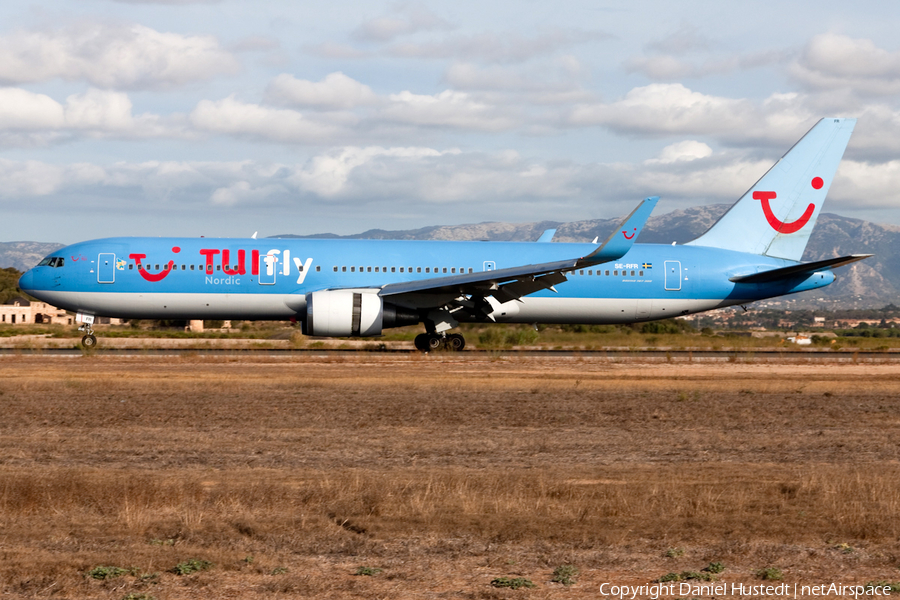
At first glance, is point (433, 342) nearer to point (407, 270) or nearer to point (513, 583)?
point (407, 270)

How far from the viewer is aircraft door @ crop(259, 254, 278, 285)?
29.5m

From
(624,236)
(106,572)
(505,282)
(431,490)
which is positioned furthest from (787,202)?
(106,572)

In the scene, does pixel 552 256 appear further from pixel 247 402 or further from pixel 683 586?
pixel 683 586

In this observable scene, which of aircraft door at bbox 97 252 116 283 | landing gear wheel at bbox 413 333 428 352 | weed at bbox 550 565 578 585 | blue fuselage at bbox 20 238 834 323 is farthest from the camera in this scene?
landing gear wheel at bbox 413 333 428 352

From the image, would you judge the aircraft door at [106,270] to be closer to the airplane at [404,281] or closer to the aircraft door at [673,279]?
the airplane at [404,281]

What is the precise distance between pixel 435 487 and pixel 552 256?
22.3m

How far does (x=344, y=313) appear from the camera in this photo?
27.7m

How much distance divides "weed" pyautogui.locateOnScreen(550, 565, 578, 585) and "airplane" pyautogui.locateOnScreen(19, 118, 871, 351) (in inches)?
782

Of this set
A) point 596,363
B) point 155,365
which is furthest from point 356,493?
point 596,363

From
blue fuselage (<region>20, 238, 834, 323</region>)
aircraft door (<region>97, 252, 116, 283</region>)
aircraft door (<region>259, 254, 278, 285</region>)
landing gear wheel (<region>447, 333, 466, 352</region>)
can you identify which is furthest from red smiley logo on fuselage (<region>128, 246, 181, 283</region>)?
landing gear wheel (<region>447, 333, 466, 352</region>)

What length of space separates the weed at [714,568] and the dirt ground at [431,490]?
0.04 meters

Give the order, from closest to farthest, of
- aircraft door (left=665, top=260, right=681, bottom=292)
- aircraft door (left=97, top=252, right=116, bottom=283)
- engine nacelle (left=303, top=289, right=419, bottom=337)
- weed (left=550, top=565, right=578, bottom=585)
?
weed (left=550, top=565, right=578, bottom=585) → engine nacelle (left=303, top=289, right=419, bottom=337) → aircraft door (left=97, top=252, right=116, bottom=283) → aircraft door (left=665, top=260, right=681, bottom=292)

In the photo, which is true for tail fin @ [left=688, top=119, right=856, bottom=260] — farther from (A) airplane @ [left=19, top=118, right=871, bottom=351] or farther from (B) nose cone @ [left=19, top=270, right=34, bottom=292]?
(B) nose cone @ [left=19, top=270, right=34, bottom=292]

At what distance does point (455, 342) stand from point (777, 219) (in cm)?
1320
